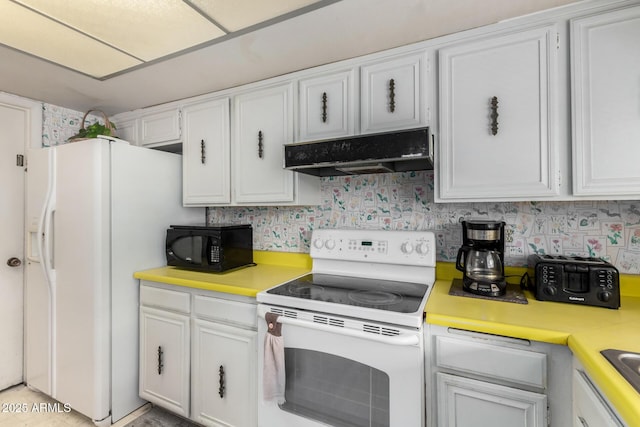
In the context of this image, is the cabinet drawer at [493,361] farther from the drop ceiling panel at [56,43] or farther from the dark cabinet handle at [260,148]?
the drop ceiling panel at [56,43]

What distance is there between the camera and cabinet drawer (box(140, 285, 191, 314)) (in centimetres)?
178

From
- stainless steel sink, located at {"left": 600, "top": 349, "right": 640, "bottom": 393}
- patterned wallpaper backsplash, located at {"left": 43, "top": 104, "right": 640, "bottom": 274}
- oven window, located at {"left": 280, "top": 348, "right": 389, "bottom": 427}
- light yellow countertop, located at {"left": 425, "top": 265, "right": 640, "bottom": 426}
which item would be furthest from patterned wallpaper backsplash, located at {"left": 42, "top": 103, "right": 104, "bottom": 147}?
stainless steel sink, located at {"left": 600, "top": 349, "right": 640, "bottom": 393}

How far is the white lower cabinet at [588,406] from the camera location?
77 centimetres

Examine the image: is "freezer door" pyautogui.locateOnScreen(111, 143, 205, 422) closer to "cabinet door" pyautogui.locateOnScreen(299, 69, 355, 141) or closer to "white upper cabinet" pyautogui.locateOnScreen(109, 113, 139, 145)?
"white upper cabinet" pyautogui.locateOnScreen(109, 113, 139, 145)

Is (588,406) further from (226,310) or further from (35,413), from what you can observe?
(35,413)

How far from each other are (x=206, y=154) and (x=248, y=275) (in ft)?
3.03

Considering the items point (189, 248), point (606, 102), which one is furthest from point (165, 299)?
point (606, 102)

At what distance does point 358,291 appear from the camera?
1.53 metres

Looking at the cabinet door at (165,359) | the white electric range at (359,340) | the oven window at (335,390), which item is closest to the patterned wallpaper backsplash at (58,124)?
the cabinet door at (165,359)

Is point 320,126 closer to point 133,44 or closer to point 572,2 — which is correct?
point 133,44

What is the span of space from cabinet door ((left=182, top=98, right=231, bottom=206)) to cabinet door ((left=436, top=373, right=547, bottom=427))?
164cm

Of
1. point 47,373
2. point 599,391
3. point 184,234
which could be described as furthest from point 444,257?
point 47,373

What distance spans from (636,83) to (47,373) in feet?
11.6

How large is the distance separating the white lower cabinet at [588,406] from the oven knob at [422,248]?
751 millimetres
